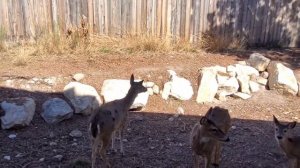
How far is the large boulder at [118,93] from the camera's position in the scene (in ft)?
29.1

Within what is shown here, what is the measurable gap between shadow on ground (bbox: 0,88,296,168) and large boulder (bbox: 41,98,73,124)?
93mm

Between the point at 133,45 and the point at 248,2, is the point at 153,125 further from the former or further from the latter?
the point at 248,2

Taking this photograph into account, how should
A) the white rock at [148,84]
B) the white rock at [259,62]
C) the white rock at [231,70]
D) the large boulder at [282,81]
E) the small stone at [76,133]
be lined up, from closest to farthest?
the small stone at [76,133] → the white rock at [148,84] → the large boulder at [282,81] → the white rock at [231,70] → the white rock at [259,62]

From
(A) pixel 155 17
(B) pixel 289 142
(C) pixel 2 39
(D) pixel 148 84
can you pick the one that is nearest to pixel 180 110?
(D) pixel 148 84

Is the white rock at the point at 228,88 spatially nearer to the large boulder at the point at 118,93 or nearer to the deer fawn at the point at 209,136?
the large boulder at the point at 118,93

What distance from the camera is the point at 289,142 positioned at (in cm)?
666

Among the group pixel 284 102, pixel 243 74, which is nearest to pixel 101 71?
pixel 243 74

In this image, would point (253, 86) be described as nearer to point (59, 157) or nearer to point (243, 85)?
point (243, 85)

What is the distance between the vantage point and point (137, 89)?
25.7ft

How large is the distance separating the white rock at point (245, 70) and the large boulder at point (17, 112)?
14.5 feet

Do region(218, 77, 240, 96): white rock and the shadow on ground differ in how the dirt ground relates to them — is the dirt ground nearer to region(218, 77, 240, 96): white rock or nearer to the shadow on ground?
the shadow on ground

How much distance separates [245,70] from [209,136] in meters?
4.31

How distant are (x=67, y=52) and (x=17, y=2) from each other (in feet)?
6.59

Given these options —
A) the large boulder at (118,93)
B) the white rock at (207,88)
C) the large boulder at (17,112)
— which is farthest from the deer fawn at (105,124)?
the white rock at (207,88)
